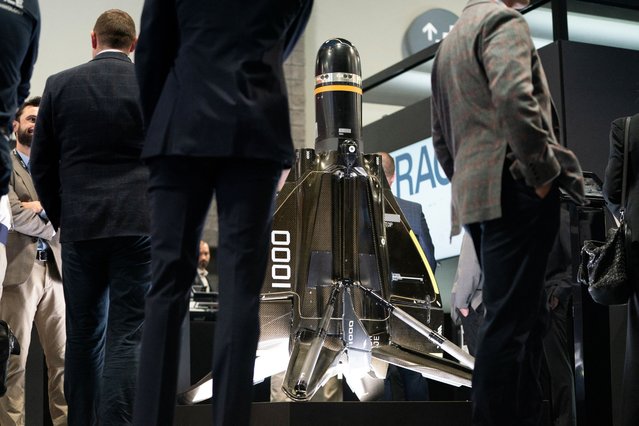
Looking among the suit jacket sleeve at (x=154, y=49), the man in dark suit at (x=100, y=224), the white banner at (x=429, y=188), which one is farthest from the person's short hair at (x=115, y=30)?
the white banner at (x=429, y=188)

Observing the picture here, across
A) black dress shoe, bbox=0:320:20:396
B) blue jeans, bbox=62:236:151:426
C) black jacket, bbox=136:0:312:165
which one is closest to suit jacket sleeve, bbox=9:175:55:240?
black dress shoe, bbox=0:320:20:396

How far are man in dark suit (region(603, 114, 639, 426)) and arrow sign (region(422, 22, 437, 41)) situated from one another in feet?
27.4

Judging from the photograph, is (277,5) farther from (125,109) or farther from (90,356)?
(90,356)

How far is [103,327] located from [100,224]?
0.41 meters

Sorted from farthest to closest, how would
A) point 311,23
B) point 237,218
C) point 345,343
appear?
point 311,23, point 345,343, point 237,218

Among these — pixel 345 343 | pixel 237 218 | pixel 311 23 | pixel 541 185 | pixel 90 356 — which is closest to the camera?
pixel 237 218

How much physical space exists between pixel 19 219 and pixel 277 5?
116 inches

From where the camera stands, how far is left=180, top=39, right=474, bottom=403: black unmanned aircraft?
4.96 meters

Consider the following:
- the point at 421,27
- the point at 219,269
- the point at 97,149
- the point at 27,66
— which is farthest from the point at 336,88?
the point at 421,27

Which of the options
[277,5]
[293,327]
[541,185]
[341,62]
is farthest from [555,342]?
[277,5]

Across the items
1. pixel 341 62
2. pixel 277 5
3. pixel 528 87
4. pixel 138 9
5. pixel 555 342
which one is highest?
pixel 138 9

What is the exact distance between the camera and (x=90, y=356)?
371 centimetres

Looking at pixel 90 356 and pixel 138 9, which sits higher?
pixel 138 9

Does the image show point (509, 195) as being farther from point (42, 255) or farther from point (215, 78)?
point (42, 255)
